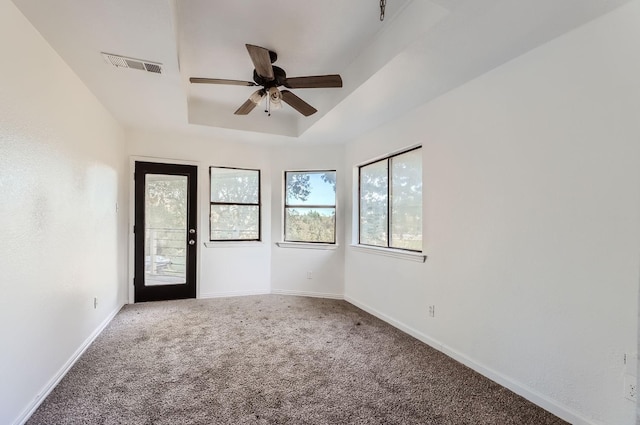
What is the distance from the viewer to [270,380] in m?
2.38

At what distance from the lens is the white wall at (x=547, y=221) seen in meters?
1.75

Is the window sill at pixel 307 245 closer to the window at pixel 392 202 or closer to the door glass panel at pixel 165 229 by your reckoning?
the window at pixel 392 202

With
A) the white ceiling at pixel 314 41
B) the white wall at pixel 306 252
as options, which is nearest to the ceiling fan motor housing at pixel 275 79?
the white ceiling at pixel 314 41

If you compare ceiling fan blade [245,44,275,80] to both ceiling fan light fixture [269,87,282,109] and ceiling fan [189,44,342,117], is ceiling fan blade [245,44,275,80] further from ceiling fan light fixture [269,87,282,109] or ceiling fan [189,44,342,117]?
ceiling fan light fixture [269,87,282,109]

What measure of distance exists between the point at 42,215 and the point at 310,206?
3.45 metres

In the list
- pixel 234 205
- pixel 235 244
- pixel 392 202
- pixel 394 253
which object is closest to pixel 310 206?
pixel 234 205

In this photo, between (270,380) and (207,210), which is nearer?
(270,380)

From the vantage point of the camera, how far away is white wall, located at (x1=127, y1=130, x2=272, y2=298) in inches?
182

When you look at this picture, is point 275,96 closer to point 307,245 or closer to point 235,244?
point 307,245

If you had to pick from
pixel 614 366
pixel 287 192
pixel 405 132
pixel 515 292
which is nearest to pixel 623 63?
pixel 515 292

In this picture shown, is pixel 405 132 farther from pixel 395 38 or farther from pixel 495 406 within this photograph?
pixel 495 406

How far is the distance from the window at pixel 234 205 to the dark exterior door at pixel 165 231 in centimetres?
30

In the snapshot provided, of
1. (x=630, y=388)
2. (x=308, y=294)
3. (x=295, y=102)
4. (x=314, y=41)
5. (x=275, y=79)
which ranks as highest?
(x=314, y=41)

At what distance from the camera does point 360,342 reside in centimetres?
314
